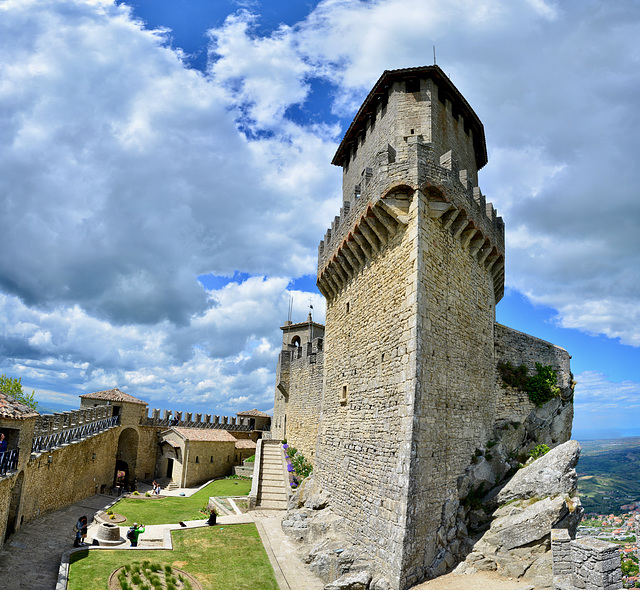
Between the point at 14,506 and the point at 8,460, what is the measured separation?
2.50 metres

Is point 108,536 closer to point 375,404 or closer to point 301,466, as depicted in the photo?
point 301,466

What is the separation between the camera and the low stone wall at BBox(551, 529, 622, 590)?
870 cm

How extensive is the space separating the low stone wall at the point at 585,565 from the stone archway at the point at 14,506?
51.8ft

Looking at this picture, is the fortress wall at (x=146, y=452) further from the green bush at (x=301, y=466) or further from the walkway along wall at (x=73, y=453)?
the green bush at (x=301, y=466)

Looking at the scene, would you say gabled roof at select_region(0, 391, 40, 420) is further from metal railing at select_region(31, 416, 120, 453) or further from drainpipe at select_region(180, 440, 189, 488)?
drainpipe at select_region(180, 440, 189, 488)

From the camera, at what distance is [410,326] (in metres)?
11.5

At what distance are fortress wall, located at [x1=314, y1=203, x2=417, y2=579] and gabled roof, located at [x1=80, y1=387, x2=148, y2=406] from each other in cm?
2102

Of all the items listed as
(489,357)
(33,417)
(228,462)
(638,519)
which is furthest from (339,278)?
(228,462)

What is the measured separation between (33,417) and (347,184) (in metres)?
14.9

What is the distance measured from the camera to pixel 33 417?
45.9ft

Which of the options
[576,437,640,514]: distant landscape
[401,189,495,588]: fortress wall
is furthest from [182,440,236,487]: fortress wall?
[576,437,640,514]: distant landscape

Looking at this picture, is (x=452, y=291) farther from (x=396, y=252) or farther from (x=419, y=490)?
(x=419, y=490)

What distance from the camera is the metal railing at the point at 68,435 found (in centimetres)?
1650

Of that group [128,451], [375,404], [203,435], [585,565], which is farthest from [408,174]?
[128,451]
